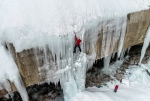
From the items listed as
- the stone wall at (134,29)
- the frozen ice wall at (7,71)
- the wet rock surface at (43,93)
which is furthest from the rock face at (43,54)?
the wet rock surface at (43,93)

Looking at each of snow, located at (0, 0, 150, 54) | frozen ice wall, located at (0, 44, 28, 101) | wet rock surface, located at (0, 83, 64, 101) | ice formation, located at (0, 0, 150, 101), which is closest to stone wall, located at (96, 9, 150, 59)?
ice formation, located at (0, 0, 150, 101)

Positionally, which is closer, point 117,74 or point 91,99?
point 91,99

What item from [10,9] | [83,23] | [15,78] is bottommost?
[15,78]

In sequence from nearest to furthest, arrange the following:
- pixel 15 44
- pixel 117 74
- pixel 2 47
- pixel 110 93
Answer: pixel 15 44 < pixel 2 47 < pixel 110 93 < pixel 117 74

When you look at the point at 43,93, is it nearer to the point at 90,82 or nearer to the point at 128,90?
the point at 90,82

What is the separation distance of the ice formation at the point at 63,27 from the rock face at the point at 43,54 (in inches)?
2.6

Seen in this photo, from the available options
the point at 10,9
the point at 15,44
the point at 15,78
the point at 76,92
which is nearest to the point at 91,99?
the point at 76,92

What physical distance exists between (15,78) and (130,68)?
Answer: 15.7 feet

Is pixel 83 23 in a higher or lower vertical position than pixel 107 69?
higher

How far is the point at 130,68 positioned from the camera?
6.84 metres

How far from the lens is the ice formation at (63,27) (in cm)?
379

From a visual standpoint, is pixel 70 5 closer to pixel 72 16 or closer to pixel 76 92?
pixel 72 16

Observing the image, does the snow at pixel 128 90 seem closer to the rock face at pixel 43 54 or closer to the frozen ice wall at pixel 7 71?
the rock face at pixel 43 54

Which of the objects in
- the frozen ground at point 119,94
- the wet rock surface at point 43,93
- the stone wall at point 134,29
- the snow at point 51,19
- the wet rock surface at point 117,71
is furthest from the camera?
the wet rock surface at point 117,71
